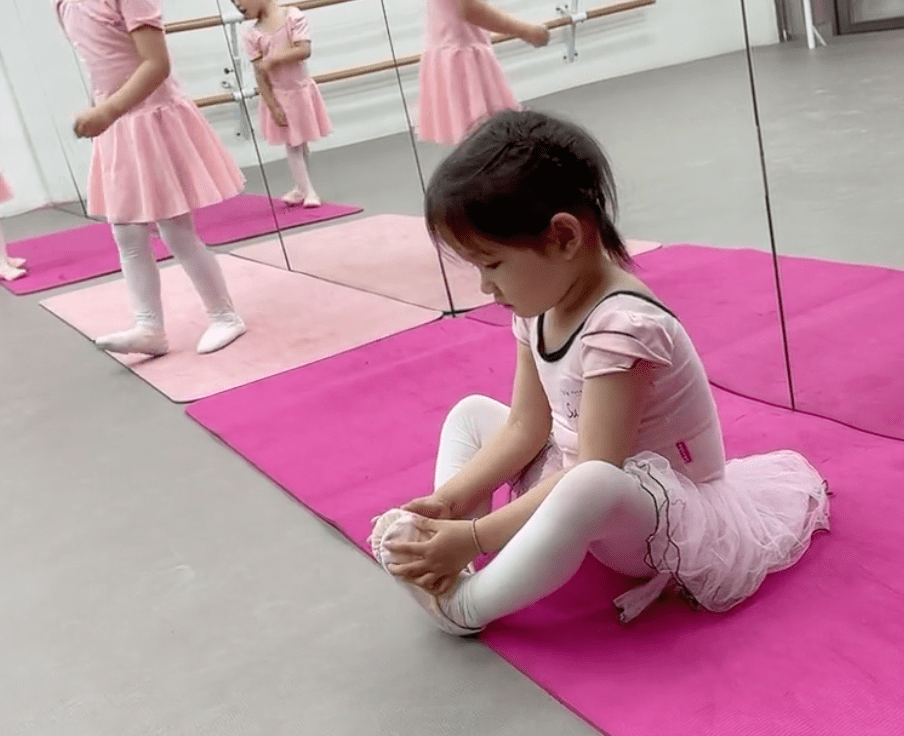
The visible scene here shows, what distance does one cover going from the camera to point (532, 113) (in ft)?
3.24

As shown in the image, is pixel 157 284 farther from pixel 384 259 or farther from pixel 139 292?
pixel 384 259

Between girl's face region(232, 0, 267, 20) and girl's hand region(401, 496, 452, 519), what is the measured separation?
1851 millimetres

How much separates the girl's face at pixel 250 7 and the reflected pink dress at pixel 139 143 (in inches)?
18.2

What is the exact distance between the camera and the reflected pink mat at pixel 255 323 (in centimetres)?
214

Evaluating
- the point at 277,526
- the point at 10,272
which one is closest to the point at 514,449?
the point at 277,526

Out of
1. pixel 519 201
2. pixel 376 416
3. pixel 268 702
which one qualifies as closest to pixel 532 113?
pixel 519 201

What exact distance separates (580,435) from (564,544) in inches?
4.3

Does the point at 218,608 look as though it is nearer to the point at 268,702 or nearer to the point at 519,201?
the point at 268,702

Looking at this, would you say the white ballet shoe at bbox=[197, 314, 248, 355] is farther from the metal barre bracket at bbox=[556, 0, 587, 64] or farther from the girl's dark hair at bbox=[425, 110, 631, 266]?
the girl's dark hair at bbox=[425, 110, 631, 266]

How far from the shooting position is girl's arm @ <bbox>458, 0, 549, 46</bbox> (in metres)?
1.88

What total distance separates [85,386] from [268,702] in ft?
4.57

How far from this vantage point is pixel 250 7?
259 cm

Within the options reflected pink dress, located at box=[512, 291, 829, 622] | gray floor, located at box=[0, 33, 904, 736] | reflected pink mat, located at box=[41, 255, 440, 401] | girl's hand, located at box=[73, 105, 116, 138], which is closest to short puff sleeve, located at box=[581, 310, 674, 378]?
reflected pink dress, located at box=[512, 291, 829, 622]

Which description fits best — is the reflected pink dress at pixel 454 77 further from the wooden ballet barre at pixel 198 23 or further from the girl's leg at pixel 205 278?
the girl's leg at pixel 205 278
